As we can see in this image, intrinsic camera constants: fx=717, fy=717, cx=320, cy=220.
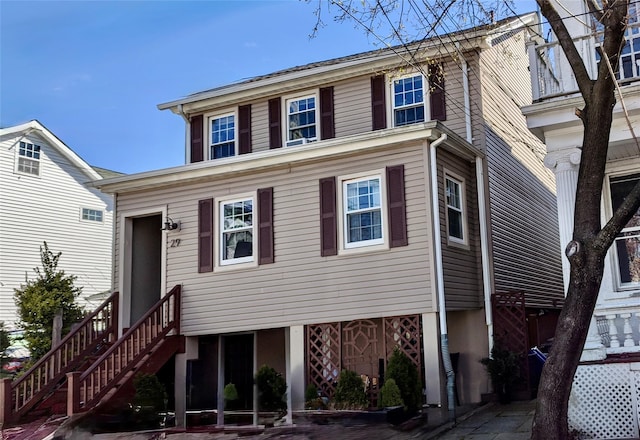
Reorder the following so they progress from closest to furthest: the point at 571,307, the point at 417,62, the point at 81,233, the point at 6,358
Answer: the point at 571,307 → the point at 417,62 → the point at 6,358 → the point at 81,233

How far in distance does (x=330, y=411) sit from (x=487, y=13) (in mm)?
6339

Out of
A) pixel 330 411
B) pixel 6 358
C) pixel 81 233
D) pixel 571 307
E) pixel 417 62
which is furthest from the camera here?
pixel 81 233

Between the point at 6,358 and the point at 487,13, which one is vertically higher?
the point at 487,13

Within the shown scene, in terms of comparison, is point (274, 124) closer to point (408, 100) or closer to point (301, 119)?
point (301, 119)

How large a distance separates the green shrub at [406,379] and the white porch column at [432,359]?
29 centimetres

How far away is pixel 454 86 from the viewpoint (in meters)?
14.5

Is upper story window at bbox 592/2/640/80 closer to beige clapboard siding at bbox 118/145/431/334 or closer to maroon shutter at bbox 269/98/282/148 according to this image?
beige clapboard siding at bbox 118/145/431/334

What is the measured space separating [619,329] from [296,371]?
564cm

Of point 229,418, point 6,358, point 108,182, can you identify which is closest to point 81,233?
point 6,358

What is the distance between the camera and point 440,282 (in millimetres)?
11773

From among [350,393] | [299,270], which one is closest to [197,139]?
[299,270]

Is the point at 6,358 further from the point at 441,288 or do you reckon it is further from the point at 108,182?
the point at 441,288

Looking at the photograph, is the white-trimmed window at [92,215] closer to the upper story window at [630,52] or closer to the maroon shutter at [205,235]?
the maroon shutter at [205,235]

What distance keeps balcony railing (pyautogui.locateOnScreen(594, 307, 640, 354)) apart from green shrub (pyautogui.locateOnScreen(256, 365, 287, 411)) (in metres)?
5.54
